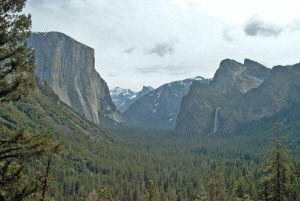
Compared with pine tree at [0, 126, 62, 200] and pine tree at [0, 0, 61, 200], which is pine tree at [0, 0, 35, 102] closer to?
pine tree at [0, 0, 61, 200]

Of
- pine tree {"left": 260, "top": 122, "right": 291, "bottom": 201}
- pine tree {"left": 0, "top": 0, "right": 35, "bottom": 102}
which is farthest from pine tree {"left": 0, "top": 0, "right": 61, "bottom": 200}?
pine tree {"left": 260, "top": 122, "right": 291, "bottom": 201}

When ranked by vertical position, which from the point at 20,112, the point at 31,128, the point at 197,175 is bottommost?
the point at 197,175

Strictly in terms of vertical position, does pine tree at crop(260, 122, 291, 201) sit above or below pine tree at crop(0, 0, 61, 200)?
below

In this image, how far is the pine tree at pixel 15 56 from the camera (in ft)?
43.9

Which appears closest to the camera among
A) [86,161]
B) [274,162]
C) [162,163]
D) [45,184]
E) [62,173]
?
[45,184]

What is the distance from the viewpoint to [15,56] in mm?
14008

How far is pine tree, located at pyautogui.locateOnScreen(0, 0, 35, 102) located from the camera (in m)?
13.4

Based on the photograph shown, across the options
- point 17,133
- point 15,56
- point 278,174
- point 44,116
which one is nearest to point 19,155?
point 17,133

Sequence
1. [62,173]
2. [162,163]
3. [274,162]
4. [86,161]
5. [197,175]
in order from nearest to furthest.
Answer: [274,162], [62,173], [197,175], [86,161], [162,163]

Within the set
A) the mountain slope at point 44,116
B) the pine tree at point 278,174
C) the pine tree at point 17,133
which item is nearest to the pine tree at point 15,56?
the pine tree at point 17,133

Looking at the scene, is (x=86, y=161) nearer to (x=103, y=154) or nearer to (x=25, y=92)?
(x=103, y=154)

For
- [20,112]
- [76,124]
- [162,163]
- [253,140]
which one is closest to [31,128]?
[20,112]

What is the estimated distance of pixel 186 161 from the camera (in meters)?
130

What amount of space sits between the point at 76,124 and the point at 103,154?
166 feet
